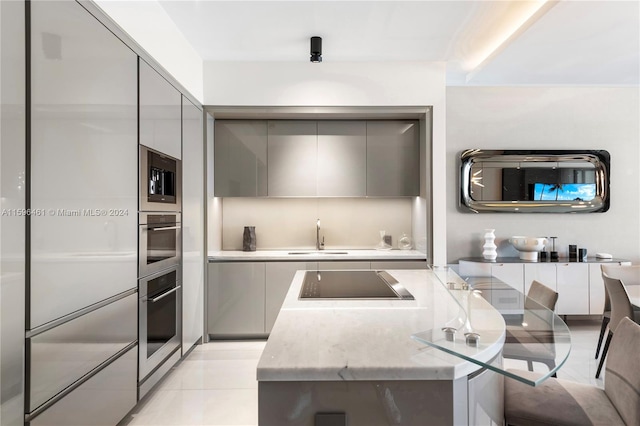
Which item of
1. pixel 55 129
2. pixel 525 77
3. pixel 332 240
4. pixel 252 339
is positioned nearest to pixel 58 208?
pixel 55 129

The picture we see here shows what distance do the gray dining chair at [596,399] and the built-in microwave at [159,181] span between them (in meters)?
2.21

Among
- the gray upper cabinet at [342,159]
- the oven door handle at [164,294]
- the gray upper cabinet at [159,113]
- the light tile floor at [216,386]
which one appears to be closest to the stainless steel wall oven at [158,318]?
the oven door handle at [164,294]

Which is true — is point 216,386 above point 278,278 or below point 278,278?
below

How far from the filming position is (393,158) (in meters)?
4.10

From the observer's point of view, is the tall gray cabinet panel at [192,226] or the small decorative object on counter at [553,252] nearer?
the tall gray cabinet panel at [192,226]

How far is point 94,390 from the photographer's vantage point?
1.94 meters

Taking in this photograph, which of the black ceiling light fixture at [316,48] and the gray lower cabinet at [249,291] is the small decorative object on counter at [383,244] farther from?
the black ceiling light fixture at [316,48]

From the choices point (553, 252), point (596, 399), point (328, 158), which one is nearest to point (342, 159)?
point (328, 158)

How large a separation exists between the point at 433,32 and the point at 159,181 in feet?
7.88

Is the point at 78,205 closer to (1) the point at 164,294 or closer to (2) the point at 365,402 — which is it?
(1) the point at 164,294

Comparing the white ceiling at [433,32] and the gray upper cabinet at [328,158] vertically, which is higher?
the white ceiling at [433,32]

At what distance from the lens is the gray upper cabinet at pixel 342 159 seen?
4.11m

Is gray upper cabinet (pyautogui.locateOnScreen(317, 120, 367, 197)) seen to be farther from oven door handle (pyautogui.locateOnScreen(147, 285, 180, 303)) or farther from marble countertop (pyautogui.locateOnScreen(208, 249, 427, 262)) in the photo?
oven door handle (pyautogui.locateOnScreen(147, 285, 180, 303))

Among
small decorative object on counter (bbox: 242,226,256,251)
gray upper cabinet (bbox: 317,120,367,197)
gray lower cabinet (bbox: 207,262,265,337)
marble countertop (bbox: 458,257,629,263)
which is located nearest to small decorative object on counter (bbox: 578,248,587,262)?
marble countertop (bbox: 458,257,629,263)
